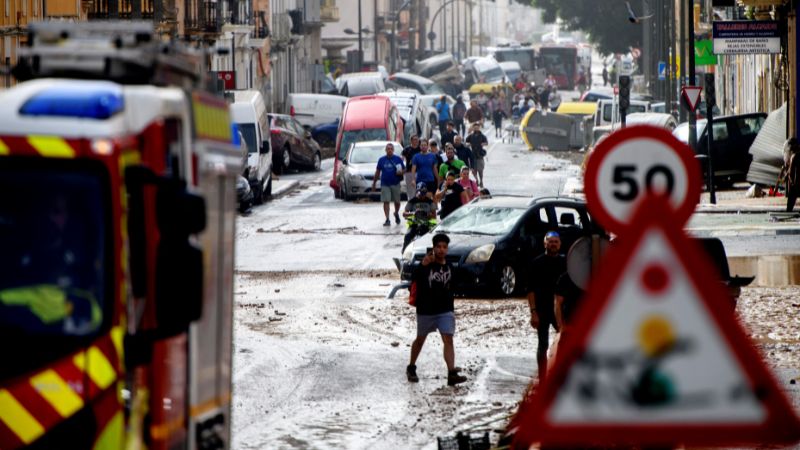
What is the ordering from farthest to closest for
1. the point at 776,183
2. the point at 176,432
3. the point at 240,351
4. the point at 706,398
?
the point at 776,183, the point at 240,351, the point at 176,432, the point at 706,398

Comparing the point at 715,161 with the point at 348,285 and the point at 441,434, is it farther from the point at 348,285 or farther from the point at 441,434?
the point at 441,434

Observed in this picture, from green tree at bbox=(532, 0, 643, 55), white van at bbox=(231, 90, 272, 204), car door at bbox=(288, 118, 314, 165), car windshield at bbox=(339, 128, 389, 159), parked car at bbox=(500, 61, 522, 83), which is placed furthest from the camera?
parked car at bbox=(500, 61, 522, 83)

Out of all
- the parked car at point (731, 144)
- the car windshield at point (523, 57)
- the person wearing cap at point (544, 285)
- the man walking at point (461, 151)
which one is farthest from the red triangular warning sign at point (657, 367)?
the car windshield at point (523, 57)

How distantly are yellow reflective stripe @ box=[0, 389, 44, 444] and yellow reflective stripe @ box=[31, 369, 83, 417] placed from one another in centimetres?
12

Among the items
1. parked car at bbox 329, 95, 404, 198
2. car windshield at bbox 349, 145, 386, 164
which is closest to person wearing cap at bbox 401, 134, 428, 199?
car windshield at bbox 349, 145, 386, 164

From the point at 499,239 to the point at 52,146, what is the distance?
15.6 metres

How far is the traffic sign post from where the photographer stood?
5.28 meters

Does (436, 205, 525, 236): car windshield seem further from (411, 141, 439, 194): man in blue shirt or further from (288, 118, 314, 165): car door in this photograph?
(288, 118, 314, 165): car door

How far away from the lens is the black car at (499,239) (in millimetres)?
23062

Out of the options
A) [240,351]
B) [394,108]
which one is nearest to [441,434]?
[240,351]

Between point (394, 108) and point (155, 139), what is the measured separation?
37.4 m

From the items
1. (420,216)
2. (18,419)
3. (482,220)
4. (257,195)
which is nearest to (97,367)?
(18,419)

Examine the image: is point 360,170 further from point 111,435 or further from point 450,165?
point 111,435

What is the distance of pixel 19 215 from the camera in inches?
314
